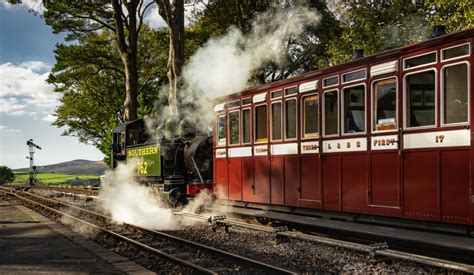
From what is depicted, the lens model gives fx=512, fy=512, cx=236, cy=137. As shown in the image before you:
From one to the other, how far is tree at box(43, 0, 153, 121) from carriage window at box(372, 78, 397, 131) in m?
21.4

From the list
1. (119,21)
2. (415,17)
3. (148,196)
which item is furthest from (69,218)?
(119,21)

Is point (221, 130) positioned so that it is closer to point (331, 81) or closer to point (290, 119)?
point (290, 119)

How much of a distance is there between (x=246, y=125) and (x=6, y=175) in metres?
55.9

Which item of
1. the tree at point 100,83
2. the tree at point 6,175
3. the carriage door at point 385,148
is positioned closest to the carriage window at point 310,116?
the carriage door at point 385,148

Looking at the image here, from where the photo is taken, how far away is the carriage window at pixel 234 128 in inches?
498

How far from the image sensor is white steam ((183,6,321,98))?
19.3m

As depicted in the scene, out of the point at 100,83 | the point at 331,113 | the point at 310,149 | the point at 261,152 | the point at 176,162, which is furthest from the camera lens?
the point at 100,83

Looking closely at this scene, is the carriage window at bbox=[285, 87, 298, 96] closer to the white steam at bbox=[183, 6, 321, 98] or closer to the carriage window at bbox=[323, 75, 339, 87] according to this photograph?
the carriage window at bbox=[323, 75, 339, 87]

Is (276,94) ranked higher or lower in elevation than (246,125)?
higher

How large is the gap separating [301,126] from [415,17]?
10307mm

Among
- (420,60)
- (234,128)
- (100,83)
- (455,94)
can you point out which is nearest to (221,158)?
(234,128)

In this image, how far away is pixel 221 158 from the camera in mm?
13352

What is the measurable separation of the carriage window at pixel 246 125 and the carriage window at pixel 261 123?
1.16 feet

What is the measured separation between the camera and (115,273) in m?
7.71
